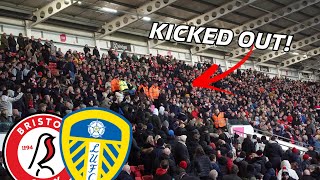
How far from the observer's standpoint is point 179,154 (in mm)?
8195

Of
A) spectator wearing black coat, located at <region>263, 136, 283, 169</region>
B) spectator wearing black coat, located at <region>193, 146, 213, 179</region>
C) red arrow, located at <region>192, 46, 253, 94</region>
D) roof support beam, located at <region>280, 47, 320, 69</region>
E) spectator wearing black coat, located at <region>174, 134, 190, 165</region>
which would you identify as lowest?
spectator wearing black coat, located at <region>263, 136, 283, 169</region>

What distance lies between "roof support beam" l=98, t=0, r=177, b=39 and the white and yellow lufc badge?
60.8 ft

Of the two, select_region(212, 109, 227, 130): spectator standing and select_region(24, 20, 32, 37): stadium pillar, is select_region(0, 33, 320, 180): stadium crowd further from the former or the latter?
select_region(24, 20, 32, 37): stadium pillar

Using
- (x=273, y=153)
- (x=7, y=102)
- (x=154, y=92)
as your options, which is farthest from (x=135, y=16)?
(x=273, y=153)

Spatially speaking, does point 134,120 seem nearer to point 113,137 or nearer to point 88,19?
point 113,137

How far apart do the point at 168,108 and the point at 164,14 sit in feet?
30.2

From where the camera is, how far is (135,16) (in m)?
21.1

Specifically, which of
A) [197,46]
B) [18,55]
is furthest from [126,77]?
[197,46]

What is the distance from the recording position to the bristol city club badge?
4.16ft

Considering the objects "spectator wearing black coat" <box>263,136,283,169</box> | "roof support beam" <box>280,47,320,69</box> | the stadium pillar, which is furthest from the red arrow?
"roof support beam" <box>280,47,320,69</box>

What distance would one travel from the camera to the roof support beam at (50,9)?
18.0 metres

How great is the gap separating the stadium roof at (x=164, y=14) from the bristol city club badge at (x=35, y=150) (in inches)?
676

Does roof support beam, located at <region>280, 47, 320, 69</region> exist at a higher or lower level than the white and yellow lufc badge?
higher

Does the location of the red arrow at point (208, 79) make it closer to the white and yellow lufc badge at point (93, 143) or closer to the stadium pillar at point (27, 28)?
the stadium pillar at point (27, 28)
